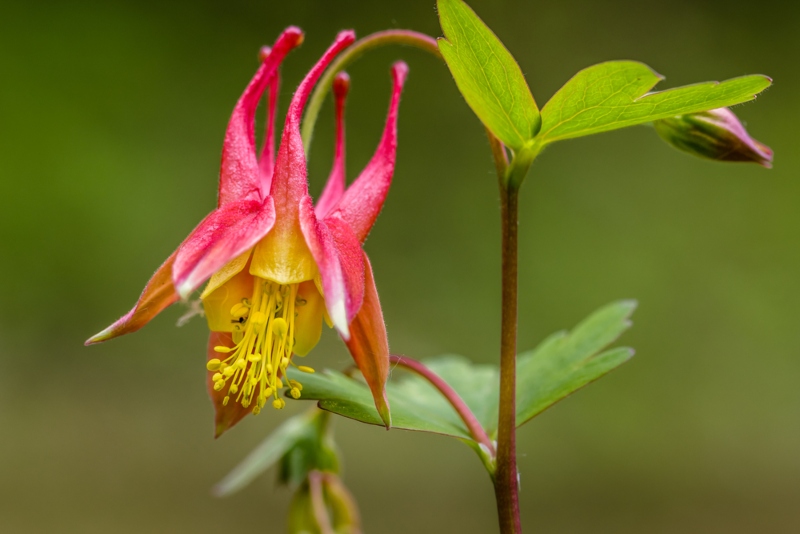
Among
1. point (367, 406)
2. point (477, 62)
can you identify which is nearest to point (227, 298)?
point (367, 406)

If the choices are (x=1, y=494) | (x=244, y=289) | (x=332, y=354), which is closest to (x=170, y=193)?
(x=332, y=354)

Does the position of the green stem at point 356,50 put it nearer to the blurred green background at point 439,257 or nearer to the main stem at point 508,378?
the main stem at point 508,378

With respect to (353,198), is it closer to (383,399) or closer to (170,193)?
(383,399)

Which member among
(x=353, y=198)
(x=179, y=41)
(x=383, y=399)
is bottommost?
(x=383, y=399)

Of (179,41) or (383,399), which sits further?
(179,41)

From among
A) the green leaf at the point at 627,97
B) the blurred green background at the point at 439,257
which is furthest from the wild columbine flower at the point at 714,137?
the blurred green background at the point at 439,257

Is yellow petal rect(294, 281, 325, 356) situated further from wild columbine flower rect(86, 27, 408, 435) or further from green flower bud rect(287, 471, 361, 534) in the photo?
green flower bud rect(287, 471, 361, 534)

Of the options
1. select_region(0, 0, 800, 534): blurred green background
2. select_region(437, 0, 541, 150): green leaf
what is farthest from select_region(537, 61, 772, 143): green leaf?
select_region(0, 0, 800, 534): blurred green background
